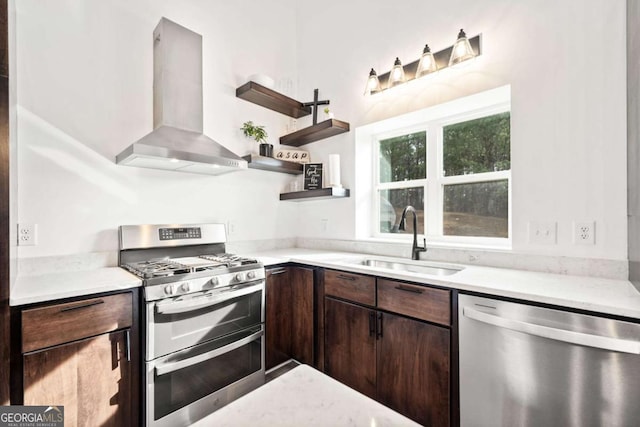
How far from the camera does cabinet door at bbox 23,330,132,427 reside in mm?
1314

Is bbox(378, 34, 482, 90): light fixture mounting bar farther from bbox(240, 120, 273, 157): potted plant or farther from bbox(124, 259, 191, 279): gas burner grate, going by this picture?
bbox(124, 259, 191, 279): gas burner grate

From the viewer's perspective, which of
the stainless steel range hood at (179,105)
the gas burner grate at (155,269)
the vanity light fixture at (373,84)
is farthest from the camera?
the vanity light fixture at (373,84)

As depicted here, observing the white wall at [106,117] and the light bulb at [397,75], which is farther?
the light bulb at [397,75]

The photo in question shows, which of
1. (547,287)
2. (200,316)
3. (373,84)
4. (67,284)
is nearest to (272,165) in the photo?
(373,84)

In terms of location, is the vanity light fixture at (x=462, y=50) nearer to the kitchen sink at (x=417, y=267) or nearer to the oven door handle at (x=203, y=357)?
the kitchen sink at (x=417, y=267)

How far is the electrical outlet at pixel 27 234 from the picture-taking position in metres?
1.71

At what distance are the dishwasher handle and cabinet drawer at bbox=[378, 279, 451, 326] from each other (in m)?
0.13

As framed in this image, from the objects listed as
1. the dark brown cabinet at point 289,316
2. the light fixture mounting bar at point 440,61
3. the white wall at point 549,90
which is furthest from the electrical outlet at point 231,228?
the light fixture mounting bar at point 440,61

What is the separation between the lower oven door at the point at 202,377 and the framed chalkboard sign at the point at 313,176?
1.44 meters

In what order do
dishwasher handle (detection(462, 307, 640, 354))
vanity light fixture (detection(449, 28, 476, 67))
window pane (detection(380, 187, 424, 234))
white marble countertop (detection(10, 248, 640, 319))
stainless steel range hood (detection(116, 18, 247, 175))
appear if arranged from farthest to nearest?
window pane (detection(380, 187, 424, 234)) → stainless steel range hood (detection(116, 18, 247, 175)) → vanity light fixture (detection(449, 28, 476, 67)) → white marble countertop (detection(10, 248, 640, 319)) → dishwasher handle (detection(462, 307, 640, 354))

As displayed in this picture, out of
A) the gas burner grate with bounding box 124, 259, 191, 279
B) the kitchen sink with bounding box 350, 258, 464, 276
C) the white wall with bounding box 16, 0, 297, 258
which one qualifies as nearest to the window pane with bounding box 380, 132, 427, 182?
the kitchen sink with bounding box 350, 258, 464, 276

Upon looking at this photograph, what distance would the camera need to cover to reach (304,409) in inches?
22.6

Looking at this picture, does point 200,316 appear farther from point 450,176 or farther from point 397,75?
point 397,75

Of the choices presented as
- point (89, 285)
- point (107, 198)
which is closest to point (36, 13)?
point (107, 198)
